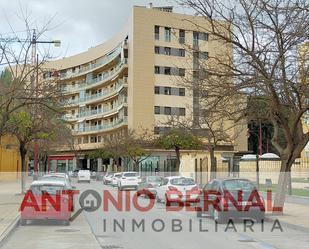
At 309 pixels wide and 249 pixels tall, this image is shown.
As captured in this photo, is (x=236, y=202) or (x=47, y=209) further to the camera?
(x=236, y=202)

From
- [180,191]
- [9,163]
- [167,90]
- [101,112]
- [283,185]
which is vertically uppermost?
[167,90]

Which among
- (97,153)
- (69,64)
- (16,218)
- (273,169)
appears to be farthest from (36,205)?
(69,64)

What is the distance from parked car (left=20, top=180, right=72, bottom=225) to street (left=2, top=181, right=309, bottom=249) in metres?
0.33

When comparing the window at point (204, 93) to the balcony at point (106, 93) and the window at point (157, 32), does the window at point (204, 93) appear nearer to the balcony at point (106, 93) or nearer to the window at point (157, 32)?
the window at point (157, 32)

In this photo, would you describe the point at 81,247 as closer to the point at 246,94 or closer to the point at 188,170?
the point at 246,94

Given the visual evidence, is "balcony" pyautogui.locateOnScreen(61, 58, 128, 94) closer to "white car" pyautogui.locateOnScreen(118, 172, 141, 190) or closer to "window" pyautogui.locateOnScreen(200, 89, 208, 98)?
"white car" pyautogui.locateOnScreen(118, 172, 141, 190)

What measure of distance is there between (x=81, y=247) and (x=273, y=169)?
1137 inches

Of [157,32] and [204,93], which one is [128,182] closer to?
[204,93]

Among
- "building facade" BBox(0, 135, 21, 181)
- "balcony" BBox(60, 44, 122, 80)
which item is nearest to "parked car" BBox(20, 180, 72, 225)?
"building facade" BBox(0, 135, 21, 181)

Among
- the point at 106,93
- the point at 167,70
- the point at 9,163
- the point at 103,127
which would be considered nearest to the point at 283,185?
the point at 9,163

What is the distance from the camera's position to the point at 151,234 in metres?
15.7

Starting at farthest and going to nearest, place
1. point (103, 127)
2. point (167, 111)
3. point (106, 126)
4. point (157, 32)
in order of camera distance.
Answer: point (103, 127) → point (106, 126) → point (167, 111) → point (157, 32)

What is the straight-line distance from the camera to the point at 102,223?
748 inches

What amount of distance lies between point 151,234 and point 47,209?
398cm
